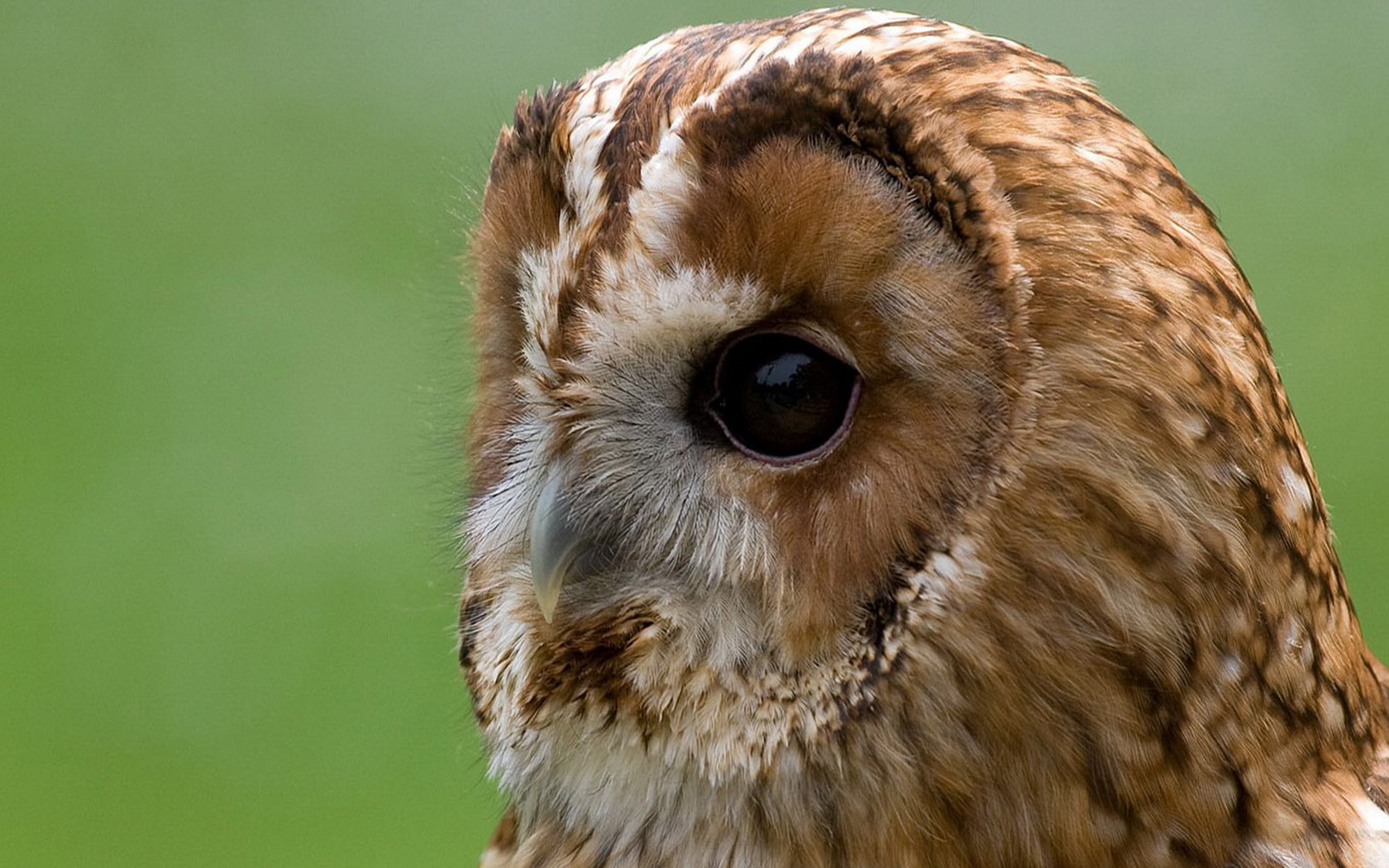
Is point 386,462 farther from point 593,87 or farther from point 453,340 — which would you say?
point 593,87

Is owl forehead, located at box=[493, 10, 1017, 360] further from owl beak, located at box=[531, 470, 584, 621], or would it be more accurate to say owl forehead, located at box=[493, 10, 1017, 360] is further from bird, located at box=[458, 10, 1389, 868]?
owl beak, located at box=[531, 470, 584, 621]

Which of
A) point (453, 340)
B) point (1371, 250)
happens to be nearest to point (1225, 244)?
point (453, 340)

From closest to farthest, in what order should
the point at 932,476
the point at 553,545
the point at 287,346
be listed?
the point at 932,476
the point at 553,545
the point at 287,346

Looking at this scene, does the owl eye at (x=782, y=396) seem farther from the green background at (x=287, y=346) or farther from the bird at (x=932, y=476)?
the green background at (x=287, y=346)

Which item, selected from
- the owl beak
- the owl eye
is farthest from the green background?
the owl eye

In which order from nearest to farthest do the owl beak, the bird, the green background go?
the bird < the owl beak < the green background

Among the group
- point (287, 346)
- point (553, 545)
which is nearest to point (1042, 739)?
point (553, 545)

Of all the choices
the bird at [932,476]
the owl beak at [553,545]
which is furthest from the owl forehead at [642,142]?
the owl beak at [553,545]

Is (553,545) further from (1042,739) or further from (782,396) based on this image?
(1042,739)
